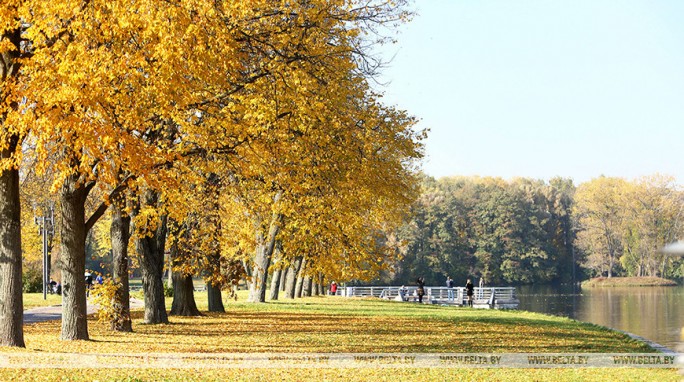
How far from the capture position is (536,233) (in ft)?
401

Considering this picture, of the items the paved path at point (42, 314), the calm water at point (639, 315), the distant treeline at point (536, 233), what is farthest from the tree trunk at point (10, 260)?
the distant treeline at point (536, 233)

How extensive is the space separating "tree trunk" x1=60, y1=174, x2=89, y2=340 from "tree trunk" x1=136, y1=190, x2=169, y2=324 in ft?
18.6

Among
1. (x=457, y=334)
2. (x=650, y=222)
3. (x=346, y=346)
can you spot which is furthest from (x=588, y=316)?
(x=650, y=222)

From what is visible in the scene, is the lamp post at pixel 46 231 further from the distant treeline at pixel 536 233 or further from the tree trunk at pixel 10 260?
the distant treeline at pixel 536 233

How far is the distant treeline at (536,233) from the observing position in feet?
368

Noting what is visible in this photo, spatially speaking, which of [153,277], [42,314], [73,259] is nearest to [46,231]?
[42,314]

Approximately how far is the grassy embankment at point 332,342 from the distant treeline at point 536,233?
78030mm

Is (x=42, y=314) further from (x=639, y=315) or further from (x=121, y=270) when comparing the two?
(x=639, y=315)

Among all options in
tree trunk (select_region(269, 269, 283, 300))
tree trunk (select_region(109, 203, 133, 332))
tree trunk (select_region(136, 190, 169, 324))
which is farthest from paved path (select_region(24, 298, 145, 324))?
tree trunk (select_region(269, 269, 283, 300))

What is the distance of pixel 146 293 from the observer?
2636cm

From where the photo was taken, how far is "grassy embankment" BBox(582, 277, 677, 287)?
357ft

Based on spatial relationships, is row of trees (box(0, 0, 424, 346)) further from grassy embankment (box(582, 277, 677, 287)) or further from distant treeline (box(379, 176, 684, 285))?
grassy embankment (box(582, 277, 677, 287))

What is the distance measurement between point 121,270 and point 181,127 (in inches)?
180

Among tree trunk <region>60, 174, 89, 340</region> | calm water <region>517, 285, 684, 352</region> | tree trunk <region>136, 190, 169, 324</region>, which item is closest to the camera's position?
tree trunk <region>60, 174, 89, 340</region>
